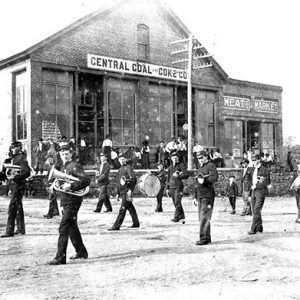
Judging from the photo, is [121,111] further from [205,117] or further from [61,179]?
[61,179]

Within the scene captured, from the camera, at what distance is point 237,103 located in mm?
34156

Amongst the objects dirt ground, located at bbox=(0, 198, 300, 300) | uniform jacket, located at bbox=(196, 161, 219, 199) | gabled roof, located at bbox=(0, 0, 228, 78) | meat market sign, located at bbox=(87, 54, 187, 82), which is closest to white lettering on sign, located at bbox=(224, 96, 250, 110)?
meat market sign, located at bbox=(87, 54, 187, 82)

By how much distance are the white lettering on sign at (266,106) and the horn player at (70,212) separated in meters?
28.7

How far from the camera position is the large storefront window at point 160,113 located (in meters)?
28.5

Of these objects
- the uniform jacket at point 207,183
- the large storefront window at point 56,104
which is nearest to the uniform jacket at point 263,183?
the uniform jacket at point 207,183

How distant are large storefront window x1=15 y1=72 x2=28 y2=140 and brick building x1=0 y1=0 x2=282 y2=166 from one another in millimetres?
47

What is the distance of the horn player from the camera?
26.8 feet

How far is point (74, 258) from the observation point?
8562 millimetres

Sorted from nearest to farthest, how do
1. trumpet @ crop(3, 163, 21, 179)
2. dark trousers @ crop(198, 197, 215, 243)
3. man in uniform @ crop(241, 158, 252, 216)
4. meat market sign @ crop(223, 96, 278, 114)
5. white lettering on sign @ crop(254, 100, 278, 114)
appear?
1. dark trousers @ crop(198, 197, 215, 243)
2. trumpet @ crop(3, 163, 21, 179)
3. man in uniform @ crop(241, 158, 252, 216)
4. meat market sign @ crop(223, 96, 278, 114)
5. white lettering on sign @ crop(254, 100, 278, 114)

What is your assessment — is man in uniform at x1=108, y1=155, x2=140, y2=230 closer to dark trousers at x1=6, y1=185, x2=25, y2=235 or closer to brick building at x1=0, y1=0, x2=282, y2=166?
dark trousers at x1=6, y1=185, x2=25, y2=235

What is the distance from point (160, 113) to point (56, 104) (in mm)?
6731

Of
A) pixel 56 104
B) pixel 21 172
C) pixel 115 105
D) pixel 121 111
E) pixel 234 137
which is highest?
pixel 115 105

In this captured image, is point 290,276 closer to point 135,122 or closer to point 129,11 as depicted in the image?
point 135,122

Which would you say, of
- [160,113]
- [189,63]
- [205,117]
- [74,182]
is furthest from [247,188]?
[205,117]
